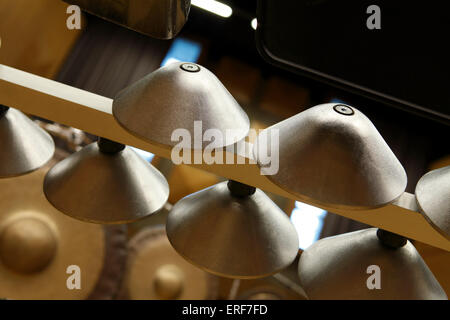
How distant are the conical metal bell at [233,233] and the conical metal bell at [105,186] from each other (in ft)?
0.22

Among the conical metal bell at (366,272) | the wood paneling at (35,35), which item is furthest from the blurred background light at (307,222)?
the conical metal bell at (366,272)

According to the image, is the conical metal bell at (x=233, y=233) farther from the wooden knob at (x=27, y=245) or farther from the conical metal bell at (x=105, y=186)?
the wooden knob at (x=27, y=245)

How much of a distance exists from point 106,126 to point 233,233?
0.90ft

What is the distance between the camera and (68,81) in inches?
160

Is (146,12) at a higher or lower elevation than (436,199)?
higher

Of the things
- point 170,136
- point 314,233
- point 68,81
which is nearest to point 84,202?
point 170,136

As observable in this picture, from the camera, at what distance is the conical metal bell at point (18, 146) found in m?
0.86

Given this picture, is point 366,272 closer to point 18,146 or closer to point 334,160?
point 334,160

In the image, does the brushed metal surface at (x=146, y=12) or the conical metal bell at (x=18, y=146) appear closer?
the brushed metal surface at (x=146, y=12)

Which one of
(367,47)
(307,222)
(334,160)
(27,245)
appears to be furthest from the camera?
(307,222)

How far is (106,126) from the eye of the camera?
0.79 meters

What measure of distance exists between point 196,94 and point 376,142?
238 millimetres

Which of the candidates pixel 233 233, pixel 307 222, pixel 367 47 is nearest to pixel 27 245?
pixel 307 222

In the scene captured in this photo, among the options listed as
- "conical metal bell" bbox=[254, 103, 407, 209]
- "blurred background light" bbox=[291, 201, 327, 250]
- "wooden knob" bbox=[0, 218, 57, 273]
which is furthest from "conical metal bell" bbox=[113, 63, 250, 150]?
"blurred background light" bbox=[291, 201, 327, 250]
